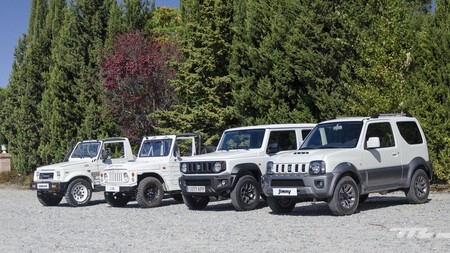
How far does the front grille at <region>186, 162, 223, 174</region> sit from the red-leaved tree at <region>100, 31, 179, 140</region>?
11.6m

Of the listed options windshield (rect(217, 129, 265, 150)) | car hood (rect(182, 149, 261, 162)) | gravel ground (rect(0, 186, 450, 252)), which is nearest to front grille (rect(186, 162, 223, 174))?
car hood (rect(182, 149, 261, 162))

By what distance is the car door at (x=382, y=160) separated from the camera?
563 inches

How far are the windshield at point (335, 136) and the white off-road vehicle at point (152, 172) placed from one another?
15.1 feet

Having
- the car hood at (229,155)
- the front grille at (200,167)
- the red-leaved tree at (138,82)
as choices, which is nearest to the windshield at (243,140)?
the car hood at (229,155)

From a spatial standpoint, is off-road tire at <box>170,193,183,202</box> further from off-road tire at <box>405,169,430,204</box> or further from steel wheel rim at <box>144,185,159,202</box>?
off-road tire at <box>405,169,430,204</box>

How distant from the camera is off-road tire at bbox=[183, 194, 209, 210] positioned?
1712 cm

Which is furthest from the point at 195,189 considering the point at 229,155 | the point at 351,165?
the point at 351,165

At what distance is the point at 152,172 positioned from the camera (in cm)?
1856

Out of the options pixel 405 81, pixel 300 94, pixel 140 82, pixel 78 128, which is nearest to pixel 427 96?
pixel 405 81

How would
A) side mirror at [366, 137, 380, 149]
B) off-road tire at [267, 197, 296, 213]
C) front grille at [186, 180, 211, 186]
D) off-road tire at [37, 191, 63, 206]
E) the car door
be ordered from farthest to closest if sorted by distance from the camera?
off-road tire at [37, 191, 63, 206] < front grille at [186, 180, 211, 186] < off-road tire at [267, 197, 296, 213] < the car door < side mirror at [366, 137, 380, 149]

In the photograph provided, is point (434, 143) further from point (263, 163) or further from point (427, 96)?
point (263, 163)

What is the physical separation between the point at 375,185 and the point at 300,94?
9000 mm

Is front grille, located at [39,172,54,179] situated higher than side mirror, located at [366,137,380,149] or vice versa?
side mirror, located at [366,137,380,149]

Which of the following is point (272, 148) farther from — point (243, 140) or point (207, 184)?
point (207, 184)
